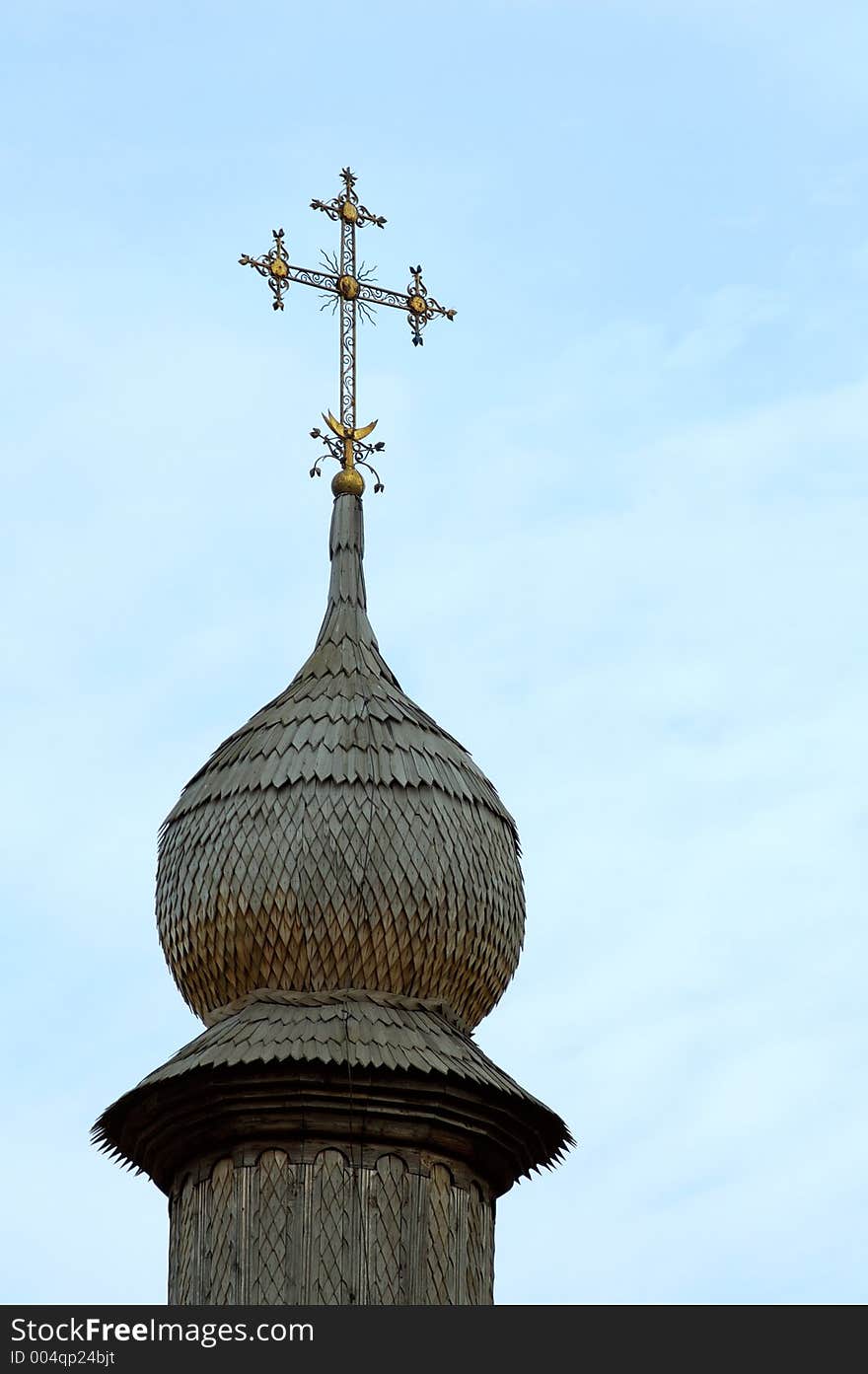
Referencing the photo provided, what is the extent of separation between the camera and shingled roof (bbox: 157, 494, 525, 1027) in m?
35.9

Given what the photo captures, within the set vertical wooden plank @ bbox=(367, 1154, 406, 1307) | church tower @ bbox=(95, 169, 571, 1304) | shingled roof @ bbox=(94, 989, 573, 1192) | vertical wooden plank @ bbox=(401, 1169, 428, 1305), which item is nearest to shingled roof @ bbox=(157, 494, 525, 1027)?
church tower @ bbox=(95, 169, 571, 1304)

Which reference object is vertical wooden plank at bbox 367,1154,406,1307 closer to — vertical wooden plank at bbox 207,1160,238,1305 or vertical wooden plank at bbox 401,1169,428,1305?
vertical wooden plank at bbox 401,1169,428,1305

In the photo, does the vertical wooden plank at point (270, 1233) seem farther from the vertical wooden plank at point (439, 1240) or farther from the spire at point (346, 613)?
the spire at point (346, 613)

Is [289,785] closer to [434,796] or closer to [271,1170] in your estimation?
[434,796]

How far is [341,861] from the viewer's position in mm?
35969

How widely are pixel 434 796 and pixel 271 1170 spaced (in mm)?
4127

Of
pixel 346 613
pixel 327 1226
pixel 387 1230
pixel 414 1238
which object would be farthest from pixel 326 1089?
pixel 346 613

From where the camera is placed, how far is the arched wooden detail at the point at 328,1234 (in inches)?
1348

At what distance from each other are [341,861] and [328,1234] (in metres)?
3.61

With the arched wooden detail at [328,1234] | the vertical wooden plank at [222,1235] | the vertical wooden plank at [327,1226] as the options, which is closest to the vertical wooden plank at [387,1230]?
the arched wooden detail at [328,1234]

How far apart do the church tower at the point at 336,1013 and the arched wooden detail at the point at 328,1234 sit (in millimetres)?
20

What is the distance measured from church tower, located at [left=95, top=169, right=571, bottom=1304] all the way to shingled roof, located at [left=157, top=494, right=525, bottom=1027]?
21 mm

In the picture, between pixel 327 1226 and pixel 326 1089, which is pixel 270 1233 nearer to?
pixel 327 1226
